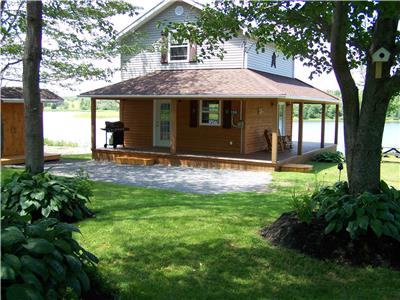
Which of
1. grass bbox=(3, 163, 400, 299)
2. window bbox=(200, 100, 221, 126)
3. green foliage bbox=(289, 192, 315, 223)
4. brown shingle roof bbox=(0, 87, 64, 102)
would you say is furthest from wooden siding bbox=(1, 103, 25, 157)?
green foliage bbox=(289, 192, 315, 223)

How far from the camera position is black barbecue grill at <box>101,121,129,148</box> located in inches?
778

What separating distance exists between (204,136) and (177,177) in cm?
517

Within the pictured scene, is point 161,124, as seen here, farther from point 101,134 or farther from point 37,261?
point 101,134

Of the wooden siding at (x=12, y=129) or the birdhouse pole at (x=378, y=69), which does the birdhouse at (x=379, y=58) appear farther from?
the wooden siding at (x=12, y=129)

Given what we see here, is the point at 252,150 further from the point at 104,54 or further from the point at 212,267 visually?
the point at 212,267

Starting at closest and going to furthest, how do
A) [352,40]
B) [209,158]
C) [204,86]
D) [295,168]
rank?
[352,40]
[295,168]
[209,158]
[204,86]

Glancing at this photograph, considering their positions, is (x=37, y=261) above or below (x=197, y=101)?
below

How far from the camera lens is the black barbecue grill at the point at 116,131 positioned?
19766 millimetres

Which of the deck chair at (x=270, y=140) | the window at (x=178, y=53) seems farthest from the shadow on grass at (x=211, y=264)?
the window at (x=178, y=53)

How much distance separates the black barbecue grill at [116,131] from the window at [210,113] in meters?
3.78

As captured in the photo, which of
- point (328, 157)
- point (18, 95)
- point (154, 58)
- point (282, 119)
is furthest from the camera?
point (282, 119)

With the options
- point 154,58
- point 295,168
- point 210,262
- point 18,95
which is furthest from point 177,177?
point 210,262

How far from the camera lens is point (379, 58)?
521 centimetres

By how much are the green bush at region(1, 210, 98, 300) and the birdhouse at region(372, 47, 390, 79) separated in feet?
12.6
